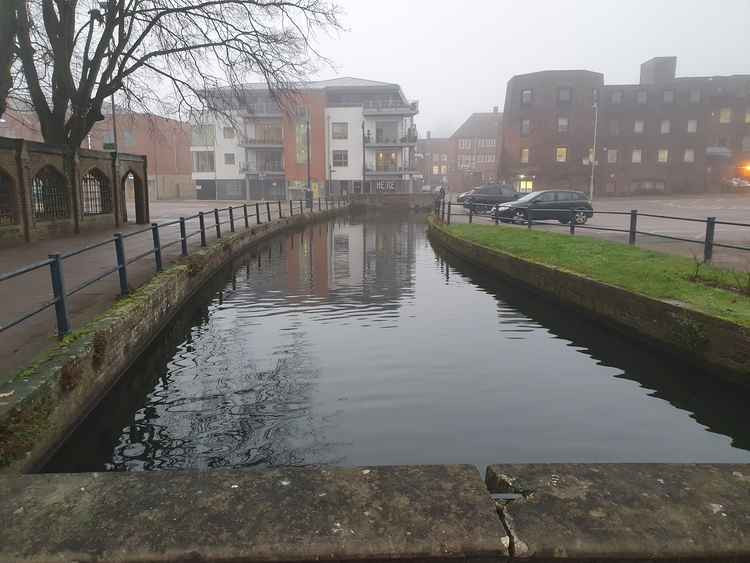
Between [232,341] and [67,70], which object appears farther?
[67,70]

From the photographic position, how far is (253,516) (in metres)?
2.77

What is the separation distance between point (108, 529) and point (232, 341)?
5995 mm

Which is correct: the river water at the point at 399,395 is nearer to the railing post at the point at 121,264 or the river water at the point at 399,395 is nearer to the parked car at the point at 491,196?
the railing post at the point at 121,264

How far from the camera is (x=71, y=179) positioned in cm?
1897

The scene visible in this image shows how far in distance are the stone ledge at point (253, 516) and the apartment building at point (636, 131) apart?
66575 millimetres

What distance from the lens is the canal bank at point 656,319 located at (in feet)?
21.2

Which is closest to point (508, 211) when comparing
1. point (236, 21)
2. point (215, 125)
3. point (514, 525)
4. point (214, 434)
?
point (236, 21)

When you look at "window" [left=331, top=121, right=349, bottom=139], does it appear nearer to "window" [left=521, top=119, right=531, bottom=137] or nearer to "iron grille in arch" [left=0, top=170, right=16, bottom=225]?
"window" [left=521, top=119, right=531, bottom=137]

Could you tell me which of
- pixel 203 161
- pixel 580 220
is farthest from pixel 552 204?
pixel 203 161

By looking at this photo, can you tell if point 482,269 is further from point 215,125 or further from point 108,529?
point 215,125

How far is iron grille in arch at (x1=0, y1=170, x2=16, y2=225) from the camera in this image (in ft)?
49.5

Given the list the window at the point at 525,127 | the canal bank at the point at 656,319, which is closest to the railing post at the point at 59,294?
the canal bank at the point at 656,319

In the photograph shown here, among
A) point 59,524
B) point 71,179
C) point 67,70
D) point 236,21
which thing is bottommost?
point 59,524

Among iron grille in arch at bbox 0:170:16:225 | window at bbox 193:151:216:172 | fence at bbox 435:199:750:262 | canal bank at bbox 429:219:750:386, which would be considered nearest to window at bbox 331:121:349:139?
window at bbox 193:151:216:172
